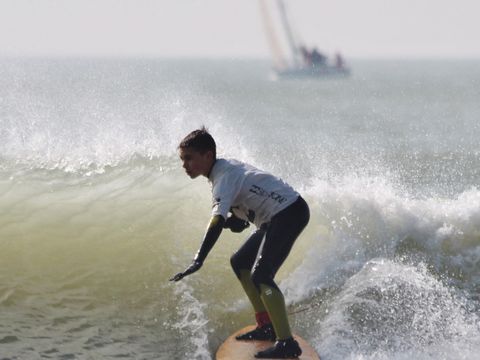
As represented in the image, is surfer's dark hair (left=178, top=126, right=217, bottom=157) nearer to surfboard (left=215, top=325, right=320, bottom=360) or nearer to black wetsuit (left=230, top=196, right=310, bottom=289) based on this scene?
black wetsuit (left=230, top=196, right=310, bottom=289)

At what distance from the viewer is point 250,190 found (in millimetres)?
4355

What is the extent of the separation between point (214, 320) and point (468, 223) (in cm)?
375

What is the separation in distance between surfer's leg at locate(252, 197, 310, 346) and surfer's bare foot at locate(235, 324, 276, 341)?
33cm

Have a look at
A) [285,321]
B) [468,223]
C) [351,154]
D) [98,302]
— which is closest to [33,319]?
[98,302]

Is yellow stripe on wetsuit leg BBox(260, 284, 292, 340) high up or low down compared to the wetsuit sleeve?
down

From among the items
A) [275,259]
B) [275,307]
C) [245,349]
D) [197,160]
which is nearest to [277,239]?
[275,259]

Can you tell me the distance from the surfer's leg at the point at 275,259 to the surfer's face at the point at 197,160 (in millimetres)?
604

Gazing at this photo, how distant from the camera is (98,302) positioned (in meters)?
5.62

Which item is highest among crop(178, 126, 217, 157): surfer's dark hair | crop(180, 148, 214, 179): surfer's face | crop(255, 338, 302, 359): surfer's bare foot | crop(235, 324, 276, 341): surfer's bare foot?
crop(178, 126, 217, 157): surfer's dark hair

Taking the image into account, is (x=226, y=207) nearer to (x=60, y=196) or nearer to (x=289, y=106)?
(x=60, y=196)

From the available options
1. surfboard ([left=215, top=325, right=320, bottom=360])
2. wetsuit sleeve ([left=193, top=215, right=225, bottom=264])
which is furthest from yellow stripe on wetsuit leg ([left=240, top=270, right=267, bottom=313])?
wetsuit sleeve ([left=193, top=215, right=225, bottom=264])

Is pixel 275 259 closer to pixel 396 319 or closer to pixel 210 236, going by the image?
pixel 210 236

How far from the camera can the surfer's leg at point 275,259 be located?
14.5 feet

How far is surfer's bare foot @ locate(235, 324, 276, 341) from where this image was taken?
481 cm
